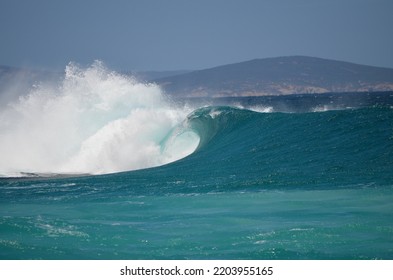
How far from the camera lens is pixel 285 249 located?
671 cm

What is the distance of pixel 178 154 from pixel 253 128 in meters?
2.91

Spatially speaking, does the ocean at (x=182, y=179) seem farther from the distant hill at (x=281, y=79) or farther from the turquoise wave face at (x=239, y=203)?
the distant hill at (x=281, y=79)

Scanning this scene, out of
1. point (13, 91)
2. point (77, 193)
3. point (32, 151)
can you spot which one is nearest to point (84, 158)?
point (32, 151)

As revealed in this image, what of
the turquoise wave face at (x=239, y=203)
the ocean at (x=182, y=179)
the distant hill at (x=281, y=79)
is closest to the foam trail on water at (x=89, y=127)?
the ocean at (x=182, y=179)

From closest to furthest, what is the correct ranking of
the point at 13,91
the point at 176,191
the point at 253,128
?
the point at 176,191, the point at 253,128, the point at 13,91

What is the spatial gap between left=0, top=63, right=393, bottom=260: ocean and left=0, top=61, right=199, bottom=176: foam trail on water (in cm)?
5

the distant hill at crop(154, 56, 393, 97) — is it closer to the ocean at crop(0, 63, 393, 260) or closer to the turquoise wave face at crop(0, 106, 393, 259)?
the ocean at crop(0, 63, 393, 260)

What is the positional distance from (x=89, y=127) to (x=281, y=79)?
129653 millimetres

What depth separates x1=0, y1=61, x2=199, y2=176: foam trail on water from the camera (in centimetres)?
1888

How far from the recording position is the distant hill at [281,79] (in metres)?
117

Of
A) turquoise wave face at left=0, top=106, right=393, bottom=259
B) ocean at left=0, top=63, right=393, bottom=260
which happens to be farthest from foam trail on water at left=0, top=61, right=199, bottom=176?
turquoise wave face at left=0, top=106, right=393, bottom=259

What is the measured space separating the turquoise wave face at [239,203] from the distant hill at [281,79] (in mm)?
90602

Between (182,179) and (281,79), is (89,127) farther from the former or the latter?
(281,79)
